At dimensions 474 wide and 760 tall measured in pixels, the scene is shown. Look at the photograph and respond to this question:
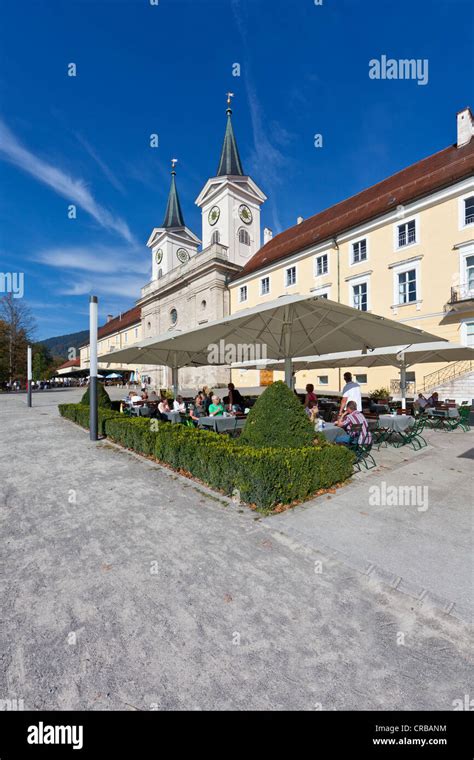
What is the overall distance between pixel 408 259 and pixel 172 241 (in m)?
36.5

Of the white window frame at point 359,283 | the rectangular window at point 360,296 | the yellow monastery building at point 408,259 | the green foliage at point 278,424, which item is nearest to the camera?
the green foliage at point 278,424

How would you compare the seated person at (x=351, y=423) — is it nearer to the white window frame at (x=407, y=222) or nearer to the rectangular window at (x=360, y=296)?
the white window frame at (x=407, y=222)

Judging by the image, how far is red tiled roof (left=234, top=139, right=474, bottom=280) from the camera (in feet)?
65.1

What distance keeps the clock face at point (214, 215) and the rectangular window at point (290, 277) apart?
15282 mm

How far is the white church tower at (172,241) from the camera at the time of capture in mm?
48375

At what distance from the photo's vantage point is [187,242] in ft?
163

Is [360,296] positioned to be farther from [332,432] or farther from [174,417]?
[332,432]

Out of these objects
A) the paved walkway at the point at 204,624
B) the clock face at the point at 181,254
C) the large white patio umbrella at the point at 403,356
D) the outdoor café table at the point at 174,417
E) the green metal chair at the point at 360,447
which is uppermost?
the clock face at the point at 181,254

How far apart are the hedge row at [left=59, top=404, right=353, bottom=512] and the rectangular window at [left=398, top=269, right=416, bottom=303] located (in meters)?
19.3

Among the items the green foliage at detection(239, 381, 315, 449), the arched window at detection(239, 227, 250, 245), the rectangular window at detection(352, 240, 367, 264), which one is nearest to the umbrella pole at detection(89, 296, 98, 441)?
the green foliage at detection(239, 381, 315, 449)

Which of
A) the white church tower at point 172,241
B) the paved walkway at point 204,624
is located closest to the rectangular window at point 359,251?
the paved walkway at point 204,624

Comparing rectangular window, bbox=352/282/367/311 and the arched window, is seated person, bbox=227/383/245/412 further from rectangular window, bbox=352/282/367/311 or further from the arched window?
the arched window

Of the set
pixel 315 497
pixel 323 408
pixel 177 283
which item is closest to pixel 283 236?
pixel 177 283

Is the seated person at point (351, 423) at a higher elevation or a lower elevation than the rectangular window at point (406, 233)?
lower
